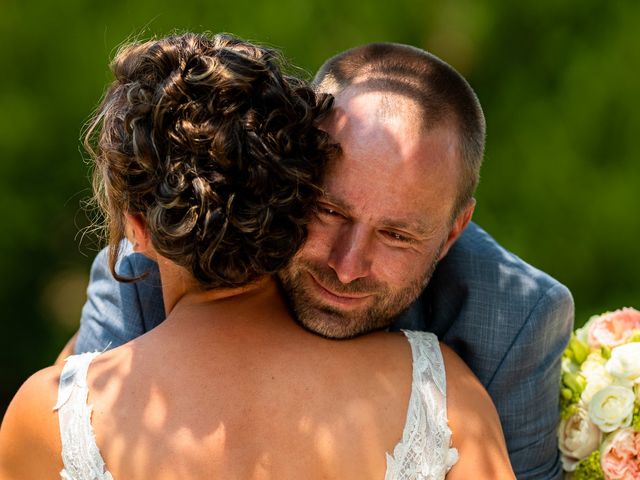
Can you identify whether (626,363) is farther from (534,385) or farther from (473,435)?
(473,435)

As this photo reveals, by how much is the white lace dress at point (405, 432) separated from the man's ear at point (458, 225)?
0.54 m

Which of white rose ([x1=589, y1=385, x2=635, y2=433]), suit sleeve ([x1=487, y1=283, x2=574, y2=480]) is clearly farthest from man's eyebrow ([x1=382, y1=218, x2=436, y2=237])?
white rose ([x1=589, y1=385, x2=635, y2=433])

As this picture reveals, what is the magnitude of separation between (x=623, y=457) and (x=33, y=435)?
1843 millimetres

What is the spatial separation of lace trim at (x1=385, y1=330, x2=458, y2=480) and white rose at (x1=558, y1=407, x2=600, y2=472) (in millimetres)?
825

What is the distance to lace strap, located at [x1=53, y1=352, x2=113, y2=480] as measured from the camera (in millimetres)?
2447

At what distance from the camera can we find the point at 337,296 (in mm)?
2803

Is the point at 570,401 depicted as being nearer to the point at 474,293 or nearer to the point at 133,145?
the point at 474,293

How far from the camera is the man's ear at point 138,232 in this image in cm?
264

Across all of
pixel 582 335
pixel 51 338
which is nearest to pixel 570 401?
pixel 582 335

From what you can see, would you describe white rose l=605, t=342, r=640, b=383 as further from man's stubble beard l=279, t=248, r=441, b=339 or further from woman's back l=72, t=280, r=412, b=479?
woman's back l=72, t=280, r=412, b=479

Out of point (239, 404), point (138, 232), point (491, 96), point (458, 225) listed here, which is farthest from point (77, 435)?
point (491, 96)

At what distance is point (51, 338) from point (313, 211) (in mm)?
3652

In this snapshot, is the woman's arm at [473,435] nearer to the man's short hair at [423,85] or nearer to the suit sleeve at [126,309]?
the man's short hair at [423,85]

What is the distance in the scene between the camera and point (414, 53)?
10.0ft
